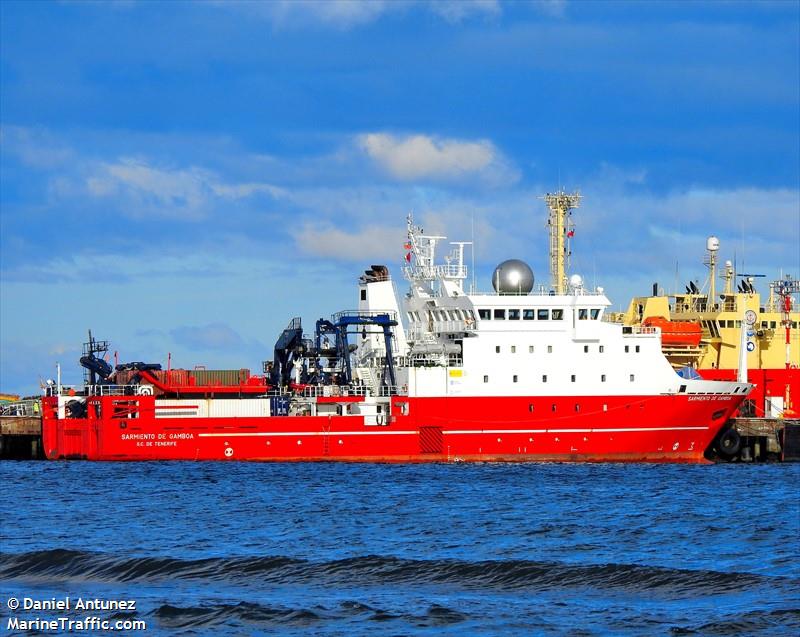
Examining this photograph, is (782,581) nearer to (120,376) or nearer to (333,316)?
(333,316)

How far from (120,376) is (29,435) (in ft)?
21.9

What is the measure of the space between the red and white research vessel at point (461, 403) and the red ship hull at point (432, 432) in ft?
0.15

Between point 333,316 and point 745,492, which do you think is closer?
point 745,492

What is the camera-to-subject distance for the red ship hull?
47.1 meters

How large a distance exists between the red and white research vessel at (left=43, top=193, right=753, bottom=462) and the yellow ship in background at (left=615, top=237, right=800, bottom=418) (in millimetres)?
10004

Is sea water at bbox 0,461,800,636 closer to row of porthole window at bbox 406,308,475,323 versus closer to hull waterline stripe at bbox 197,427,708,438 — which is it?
hull waterline stripe at bbox 197,427,708,438

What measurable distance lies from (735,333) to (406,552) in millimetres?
38995

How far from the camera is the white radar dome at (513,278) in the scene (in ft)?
160

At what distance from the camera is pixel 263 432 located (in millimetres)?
47406

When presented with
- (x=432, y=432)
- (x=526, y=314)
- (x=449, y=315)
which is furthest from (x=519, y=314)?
(x=432, y=432)

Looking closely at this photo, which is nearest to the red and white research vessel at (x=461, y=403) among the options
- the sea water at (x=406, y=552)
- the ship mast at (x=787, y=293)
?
the sea water at (x=406, y=552)

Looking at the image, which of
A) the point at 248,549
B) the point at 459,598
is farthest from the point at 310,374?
the point at 459,598

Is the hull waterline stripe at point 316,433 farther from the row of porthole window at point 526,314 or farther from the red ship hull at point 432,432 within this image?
the row of porthole window at point 526,314

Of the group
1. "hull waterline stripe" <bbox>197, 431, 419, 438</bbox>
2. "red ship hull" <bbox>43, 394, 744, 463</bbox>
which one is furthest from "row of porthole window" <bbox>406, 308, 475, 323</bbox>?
"hull waterline stripe" <bbox>197, 431, 419, 438</bbox>
